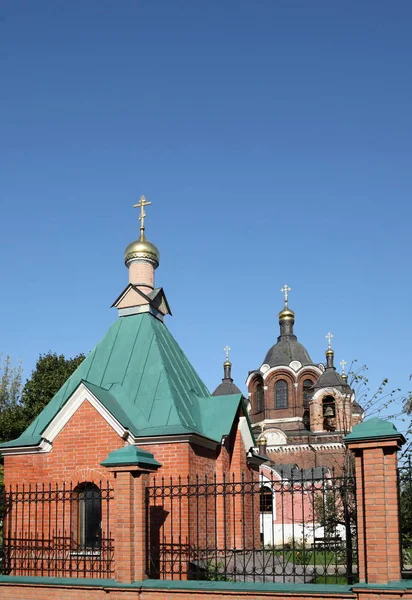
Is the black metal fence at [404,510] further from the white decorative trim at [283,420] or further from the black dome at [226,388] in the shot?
the black dome at [226,388]

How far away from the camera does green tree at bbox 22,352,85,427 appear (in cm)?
2595

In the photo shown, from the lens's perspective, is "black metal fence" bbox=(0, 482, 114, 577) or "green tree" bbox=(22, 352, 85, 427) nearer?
"black metal fence" bbox=(0, 482, 114, 577)

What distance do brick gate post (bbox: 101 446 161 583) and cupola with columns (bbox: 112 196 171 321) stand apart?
6107 millimetres

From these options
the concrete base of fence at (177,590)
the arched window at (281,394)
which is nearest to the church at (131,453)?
the concrete base of fence at (177,590)

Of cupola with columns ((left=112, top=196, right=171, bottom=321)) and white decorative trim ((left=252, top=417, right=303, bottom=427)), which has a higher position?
cupola with columns ((left=112, top=196, right=171, bottom=321))

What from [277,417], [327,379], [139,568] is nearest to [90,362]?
[139,568]

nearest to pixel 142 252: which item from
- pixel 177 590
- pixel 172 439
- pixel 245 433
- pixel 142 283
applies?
pixel 142 283

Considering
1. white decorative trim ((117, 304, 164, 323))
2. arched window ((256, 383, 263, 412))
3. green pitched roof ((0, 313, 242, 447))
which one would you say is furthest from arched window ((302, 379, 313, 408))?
white decorative trim ((117, 304, 164, 323))

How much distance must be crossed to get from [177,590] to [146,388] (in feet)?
16.2

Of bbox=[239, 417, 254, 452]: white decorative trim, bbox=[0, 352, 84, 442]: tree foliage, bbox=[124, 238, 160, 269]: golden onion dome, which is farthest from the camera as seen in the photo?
bbox=[0, 352, 84, 442]: tree foliage

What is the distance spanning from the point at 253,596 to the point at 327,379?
28128 mm

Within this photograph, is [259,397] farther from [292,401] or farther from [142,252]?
[142,252]

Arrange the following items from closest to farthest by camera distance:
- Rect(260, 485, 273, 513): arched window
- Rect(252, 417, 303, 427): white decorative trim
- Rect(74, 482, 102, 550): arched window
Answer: Rect(260, 485, 273, 513): arched window
Rect(74, 482, 102, 550): arched window
Rect(252, 417, 303, 427): white decorative trim

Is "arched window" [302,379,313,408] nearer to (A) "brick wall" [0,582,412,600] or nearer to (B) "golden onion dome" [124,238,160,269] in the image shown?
(B) "golden onion dome" [124,238,160,269]
